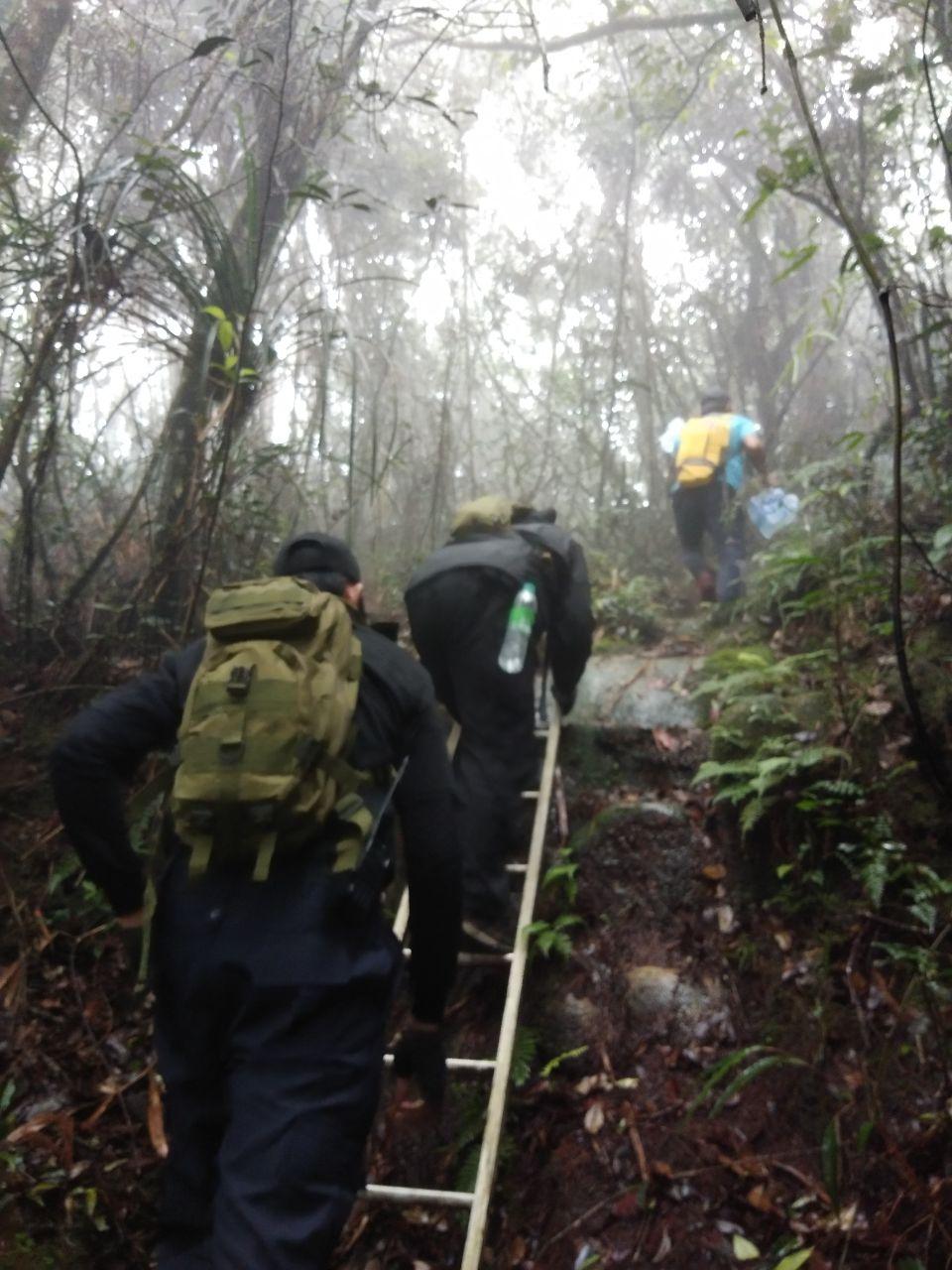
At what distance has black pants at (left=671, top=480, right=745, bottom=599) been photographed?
7.98m

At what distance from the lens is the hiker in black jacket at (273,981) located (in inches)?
86.5

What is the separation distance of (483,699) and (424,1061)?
2.04 meters

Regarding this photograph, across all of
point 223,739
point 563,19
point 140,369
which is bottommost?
point 223,739

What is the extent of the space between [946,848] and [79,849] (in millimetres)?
3392

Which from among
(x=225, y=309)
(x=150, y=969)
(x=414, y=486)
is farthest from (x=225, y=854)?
(x=414, y=486)

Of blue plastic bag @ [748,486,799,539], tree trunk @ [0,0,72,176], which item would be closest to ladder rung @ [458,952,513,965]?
blue plastic bag @ [748,486,799,539]

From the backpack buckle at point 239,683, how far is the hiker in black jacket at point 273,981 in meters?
0.35

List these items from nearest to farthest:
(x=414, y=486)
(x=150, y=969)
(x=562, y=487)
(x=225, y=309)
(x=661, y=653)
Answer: (x=150, y=969) < (x=225, y=309) < (x=661, y=653) < (x=414, y=486) < (x=562, y=487)

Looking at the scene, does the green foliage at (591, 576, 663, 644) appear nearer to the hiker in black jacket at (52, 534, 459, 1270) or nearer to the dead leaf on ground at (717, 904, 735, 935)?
the dead leaf on ground at (717, 904, 735, 935)

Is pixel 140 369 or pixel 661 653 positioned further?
pixel 140 369

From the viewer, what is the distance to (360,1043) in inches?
93.2

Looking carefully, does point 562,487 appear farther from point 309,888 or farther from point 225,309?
point 309,888

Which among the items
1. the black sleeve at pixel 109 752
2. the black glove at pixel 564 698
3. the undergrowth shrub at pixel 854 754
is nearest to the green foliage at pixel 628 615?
the undergrowth shrub at pixel 854 754

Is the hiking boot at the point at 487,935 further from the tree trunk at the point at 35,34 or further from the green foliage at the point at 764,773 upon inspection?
the tree trunk at the point at 35,34
